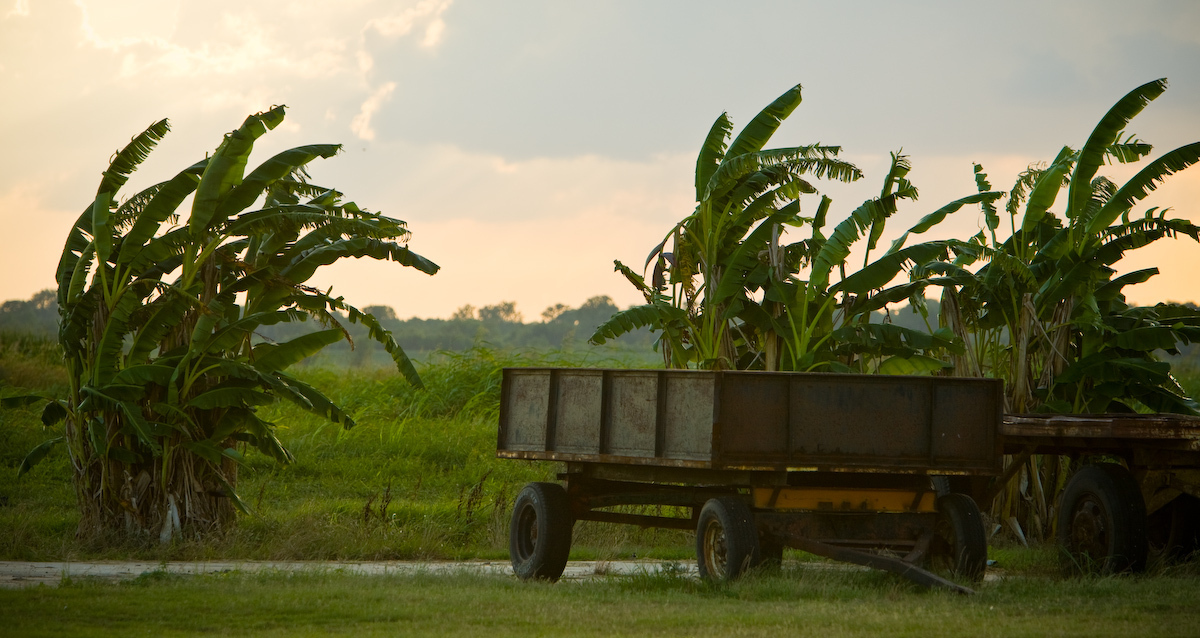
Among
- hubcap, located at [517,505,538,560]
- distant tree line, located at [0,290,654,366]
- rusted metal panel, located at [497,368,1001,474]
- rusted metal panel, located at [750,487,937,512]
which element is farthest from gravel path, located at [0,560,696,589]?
distant tree line, located at [0,290,654,366]

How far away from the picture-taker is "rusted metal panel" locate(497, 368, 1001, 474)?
341 inches

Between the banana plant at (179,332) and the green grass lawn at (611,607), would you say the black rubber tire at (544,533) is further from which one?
the banana plant at (179,332)

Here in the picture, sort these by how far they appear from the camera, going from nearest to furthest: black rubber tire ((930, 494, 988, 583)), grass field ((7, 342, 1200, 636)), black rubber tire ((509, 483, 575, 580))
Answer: grass field ((7, 342, 1200, 636)), black rubber tire ((930, 494, 988, 583)), black rubber tire ((509, 483, 575, 580))

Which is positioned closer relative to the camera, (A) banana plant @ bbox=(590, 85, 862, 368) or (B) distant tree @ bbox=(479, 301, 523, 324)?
(A) banana plant @ bbox=(590, 85, 862, 368)

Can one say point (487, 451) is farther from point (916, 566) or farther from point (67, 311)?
point (916, 566)

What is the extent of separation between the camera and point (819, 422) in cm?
875

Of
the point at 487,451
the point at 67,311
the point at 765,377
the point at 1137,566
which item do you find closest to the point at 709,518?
the point at 765,377

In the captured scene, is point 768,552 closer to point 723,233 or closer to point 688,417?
point 688,417

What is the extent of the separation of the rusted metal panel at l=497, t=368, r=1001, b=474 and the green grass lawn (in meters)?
1.00

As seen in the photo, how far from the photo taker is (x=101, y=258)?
12.1 m

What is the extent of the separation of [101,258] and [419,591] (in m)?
5.81

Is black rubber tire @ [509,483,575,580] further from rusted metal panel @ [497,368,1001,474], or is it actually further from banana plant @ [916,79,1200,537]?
banana plant @ [916,79,1200,537]

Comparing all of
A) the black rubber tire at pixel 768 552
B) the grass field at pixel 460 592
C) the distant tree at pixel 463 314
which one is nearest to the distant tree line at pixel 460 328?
the distant tree at pixel 463 314

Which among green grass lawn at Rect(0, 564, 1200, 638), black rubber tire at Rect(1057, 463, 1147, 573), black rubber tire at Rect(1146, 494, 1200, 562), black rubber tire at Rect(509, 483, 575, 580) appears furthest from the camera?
black rubber tire at Rect(1146, 494, 1200, 562)
